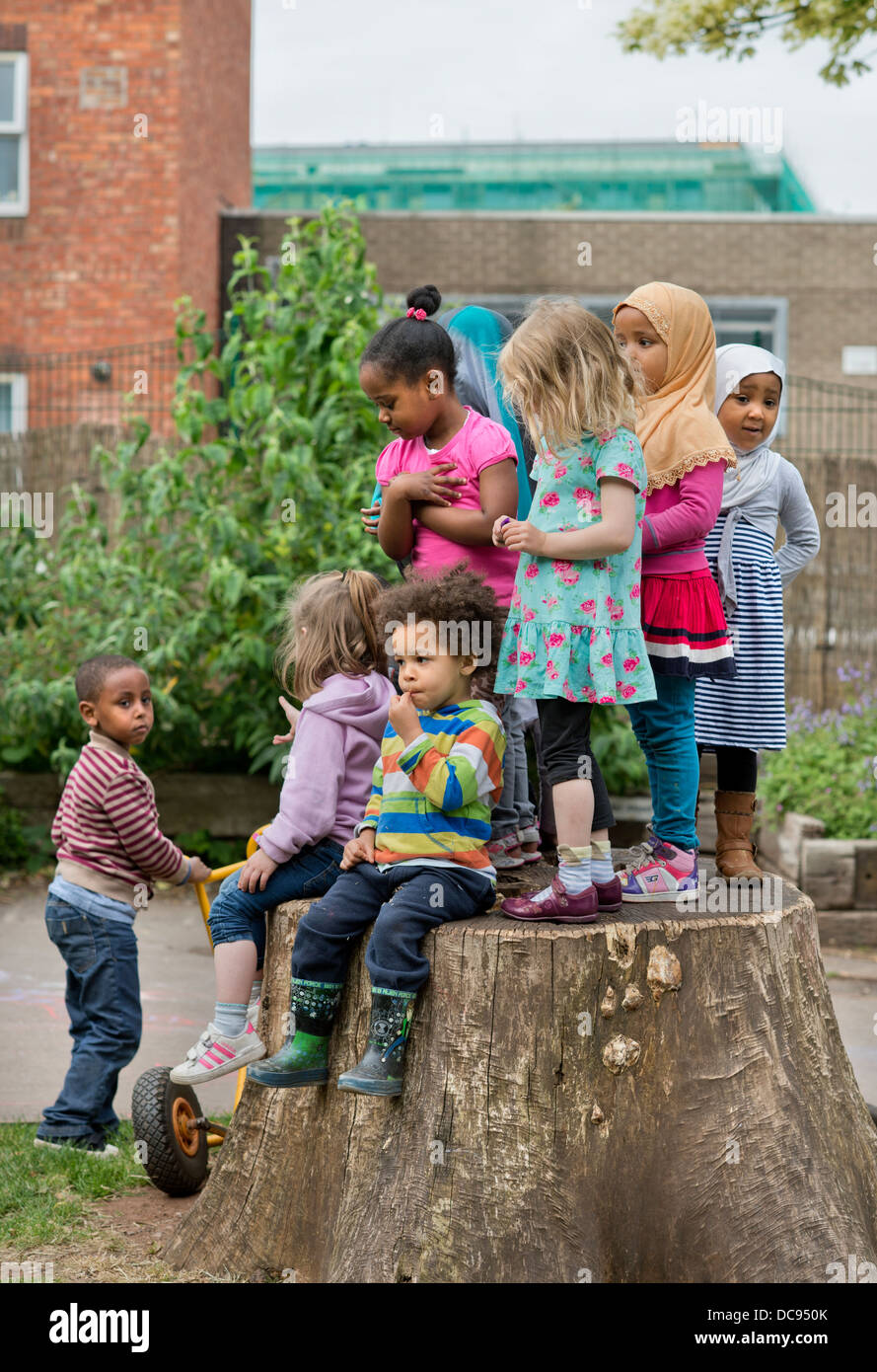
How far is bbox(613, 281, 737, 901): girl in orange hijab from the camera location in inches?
128

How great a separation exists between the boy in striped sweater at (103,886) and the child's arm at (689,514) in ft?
5.57

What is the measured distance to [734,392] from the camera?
3631 millimetres

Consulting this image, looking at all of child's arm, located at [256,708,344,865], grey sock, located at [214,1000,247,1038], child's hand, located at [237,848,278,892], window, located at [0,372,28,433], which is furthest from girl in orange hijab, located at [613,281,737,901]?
window, located at [0,372,28,433]

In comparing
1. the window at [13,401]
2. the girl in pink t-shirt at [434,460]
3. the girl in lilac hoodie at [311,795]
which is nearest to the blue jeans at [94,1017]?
the girl in lilac hoodie at [311,795]

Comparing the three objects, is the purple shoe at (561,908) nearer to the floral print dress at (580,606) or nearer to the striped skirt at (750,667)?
the floral print dress at (580,606)

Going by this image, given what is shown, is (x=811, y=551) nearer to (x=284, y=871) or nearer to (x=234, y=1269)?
(x=284, y=871)

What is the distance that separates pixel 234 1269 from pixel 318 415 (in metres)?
5.02

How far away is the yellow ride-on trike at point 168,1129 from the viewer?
3.72 meters

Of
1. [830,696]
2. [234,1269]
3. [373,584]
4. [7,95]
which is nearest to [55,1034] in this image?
[234,1269]

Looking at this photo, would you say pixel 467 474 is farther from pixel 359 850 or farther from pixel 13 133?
pixel 13 133

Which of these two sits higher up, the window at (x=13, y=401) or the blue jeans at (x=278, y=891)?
the window at (x=13, y=401)

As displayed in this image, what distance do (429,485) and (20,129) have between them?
12.6 metres

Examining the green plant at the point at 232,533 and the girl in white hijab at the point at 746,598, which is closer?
the girl in white hijab at the point at 746,598

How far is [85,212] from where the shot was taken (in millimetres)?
14062
